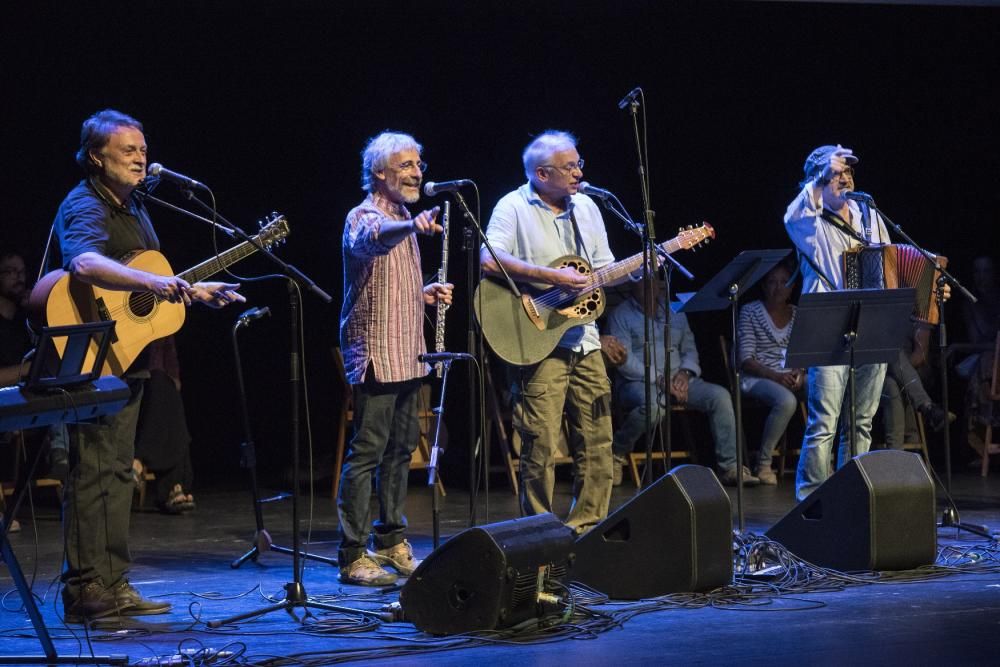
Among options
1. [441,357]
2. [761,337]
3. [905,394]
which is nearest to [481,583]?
[441,357]

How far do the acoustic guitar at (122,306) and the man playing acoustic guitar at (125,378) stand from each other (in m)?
0.05

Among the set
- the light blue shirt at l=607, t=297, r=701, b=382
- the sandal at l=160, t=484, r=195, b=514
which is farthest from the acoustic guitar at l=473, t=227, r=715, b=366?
the sandal at l=160, t=484, r=195, b=514

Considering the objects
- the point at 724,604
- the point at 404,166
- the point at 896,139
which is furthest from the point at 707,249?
the point at 724,604

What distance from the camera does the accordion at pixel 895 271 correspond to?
243 inches

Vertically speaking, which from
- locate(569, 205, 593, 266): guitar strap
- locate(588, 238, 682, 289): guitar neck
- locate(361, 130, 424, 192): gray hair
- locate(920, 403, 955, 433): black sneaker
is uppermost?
locate(361, 130, 424, 192): gray hair

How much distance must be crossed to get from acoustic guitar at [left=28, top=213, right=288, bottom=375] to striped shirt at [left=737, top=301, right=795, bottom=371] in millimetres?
4731

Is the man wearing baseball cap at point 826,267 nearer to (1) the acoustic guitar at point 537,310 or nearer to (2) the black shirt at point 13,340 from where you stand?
(1) the acoustic guitar at point 537,310

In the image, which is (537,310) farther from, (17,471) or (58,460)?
(17,471)

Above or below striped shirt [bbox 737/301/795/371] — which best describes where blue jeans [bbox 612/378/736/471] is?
below

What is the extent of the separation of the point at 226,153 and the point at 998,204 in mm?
5780

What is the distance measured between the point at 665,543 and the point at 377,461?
1.24 meters

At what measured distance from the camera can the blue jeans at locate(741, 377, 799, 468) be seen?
8297 mm

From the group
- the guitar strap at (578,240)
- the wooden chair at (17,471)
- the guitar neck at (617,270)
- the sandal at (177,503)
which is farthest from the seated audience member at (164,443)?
the guitar neck at (617,270)

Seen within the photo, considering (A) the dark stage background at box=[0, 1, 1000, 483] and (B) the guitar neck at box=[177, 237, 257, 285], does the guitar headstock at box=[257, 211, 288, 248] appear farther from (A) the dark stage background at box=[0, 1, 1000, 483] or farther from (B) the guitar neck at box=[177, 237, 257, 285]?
(A) the dark stage background at box=[0, 1, 1000, 483]
